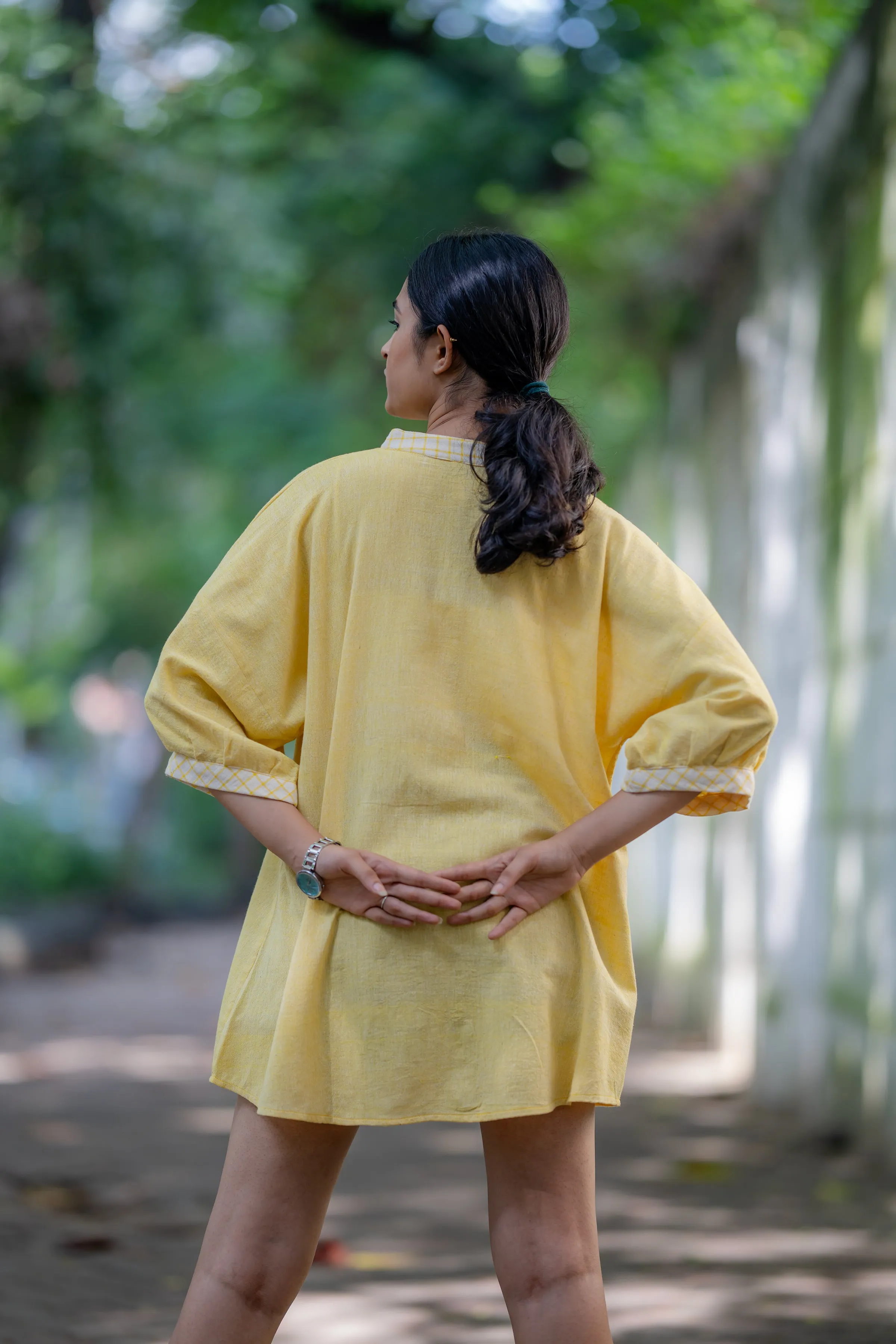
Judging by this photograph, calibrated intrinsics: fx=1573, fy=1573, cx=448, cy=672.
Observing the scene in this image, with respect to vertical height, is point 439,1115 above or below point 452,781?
below

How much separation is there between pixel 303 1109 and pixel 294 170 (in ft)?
39.3

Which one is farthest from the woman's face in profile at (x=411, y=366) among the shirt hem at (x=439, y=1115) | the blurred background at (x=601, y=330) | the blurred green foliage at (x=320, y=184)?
the blurred green foliage at (x=320, y=184)

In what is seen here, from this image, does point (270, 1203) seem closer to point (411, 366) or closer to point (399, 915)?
point (399, 915)

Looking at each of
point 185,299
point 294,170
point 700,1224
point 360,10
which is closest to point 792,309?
point 700,1224

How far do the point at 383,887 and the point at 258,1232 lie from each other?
0.47 metres

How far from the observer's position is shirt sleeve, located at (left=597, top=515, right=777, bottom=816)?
2.06 metres

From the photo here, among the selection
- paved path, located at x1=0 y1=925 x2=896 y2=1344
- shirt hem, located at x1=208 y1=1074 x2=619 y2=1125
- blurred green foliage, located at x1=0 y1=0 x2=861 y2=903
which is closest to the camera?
shirt hem, located at x1=208 y1=1074 x2=619 y2=1125

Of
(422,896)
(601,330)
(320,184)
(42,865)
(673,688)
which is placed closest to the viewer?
(422,896)

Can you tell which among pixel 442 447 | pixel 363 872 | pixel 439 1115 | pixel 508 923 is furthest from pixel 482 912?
pixel 442 447

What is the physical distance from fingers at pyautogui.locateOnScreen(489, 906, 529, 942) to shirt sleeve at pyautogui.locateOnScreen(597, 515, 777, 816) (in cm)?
22

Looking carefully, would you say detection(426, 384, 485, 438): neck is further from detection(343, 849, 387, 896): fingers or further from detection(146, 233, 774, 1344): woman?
detection(343, 849, 387, 896): fingers

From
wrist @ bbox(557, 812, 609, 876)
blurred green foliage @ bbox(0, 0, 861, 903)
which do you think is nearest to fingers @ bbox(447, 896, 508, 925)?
wrist @ bbox(557, 812, 609, 876)

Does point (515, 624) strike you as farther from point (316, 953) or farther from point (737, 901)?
point (737, 901)

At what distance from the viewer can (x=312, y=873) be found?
2.06 m
